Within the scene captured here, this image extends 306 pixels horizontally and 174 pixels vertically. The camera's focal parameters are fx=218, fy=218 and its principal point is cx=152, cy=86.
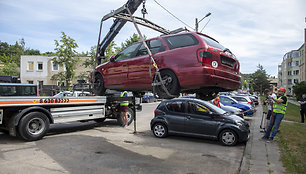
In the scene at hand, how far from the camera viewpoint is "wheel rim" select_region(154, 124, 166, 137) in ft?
24.8

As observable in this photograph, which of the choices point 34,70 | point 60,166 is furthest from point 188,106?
point 34,70

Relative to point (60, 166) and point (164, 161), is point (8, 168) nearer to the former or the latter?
point (60, 166)

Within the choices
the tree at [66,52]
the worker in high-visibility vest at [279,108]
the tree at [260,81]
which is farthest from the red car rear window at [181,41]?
the tree at [260,81]

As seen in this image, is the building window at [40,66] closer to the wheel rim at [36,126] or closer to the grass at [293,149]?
the wheel rim at [36,126]

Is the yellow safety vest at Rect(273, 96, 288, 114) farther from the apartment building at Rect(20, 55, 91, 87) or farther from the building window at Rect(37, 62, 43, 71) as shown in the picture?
the building window at Rect(37, 62, 43, 71)

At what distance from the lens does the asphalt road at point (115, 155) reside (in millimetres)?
4492

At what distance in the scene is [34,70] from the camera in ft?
101

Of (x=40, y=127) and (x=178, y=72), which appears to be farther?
(x=40, y=127)

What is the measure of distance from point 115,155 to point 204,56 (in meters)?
3.26

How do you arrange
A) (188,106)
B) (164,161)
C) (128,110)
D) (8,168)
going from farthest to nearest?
1. (128,110)
2. (188,106)
3. (164,161)
4. (8,168)

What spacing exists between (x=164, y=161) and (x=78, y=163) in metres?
1.92

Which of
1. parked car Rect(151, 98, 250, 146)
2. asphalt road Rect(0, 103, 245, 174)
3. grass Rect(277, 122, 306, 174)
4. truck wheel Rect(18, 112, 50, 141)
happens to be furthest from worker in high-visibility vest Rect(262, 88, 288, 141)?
truck wheel Rect(18, 112, 50, 141)

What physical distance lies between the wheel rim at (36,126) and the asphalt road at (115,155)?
0.33 metres

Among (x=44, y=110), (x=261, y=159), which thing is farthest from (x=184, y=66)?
(x=44, y=110)
